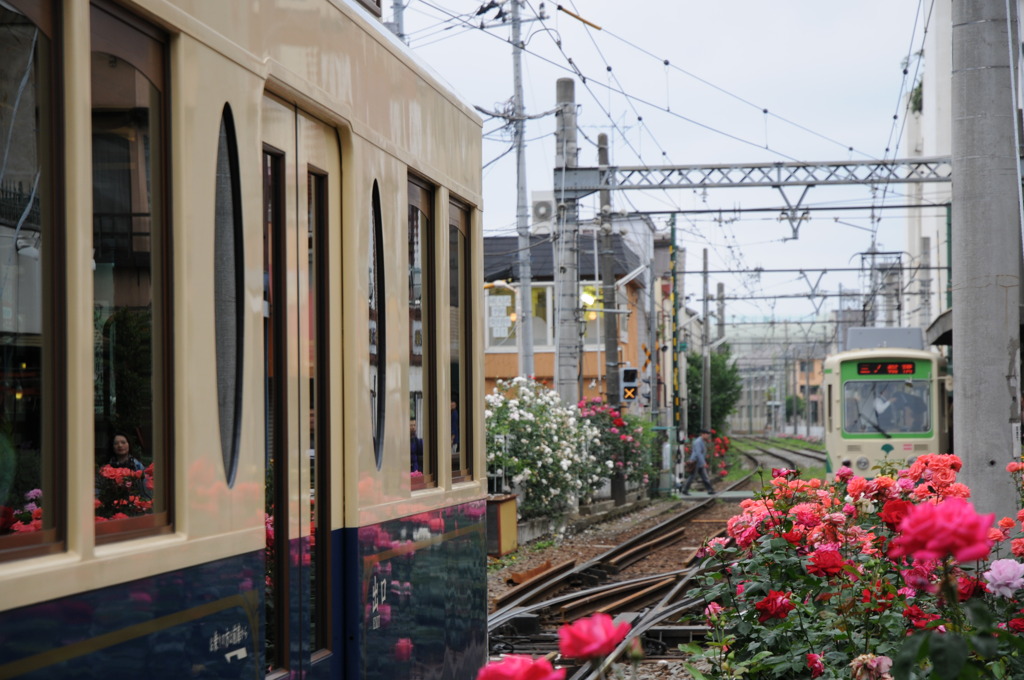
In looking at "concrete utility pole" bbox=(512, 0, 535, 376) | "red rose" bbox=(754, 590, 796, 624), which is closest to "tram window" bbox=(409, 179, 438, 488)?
"red rose" bbox=(754, 590, 796, 624)

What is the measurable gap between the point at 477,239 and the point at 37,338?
383 centimetres

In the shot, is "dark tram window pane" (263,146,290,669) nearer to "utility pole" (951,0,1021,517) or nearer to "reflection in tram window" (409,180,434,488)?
"reflection in tram window" (409,180,434,488)

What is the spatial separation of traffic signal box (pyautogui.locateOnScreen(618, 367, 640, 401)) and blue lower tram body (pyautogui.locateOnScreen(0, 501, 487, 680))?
20.3 metres

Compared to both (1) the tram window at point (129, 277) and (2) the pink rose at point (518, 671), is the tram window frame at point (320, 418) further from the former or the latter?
(2) the pink rose at point (518, 671)

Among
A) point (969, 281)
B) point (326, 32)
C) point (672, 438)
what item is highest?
point (326, 32)

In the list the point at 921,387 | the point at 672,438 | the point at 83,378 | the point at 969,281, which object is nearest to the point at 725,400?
the point at 672,438

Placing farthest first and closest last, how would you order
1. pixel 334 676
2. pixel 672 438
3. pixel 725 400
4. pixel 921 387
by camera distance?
pixel 725 400, pixel 672 438, pixel 921 387, pixel 334 676

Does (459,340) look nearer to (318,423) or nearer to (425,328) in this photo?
(425,328)

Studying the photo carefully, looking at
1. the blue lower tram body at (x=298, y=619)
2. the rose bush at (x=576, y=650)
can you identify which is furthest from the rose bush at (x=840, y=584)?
the rose bush at (x=576, y=650)

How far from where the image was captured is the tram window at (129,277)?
2936mm

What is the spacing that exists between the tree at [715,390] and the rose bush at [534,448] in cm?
2914

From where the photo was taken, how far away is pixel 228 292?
3.54 metres

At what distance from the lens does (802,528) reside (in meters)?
5.88

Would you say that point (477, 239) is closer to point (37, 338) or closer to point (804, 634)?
point (804, 634)
